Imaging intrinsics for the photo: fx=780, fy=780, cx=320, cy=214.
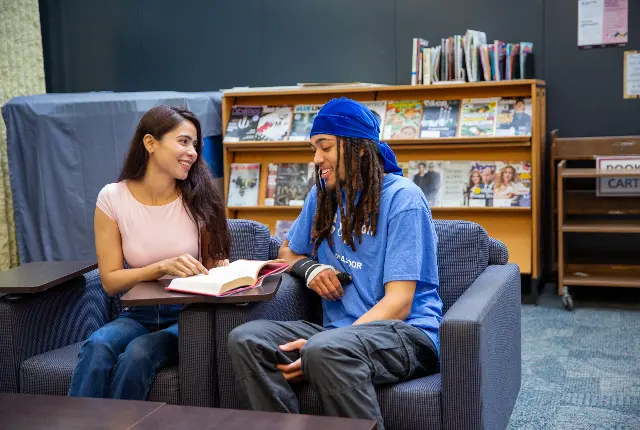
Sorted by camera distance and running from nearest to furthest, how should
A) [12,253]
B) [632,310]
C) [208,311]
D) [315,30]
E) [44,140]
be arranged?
1. [208,311]
2. [632,310]
3. [44,140]
4. [12,253]
5. [315,30]

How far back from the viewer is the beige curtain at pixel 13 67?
17.5 feet

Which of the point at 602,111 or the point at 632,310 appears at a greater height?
the point at 602,111

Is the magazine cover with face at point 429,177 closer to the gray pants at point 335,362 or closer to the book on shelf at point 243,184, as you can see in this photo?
the book on shelf at point 243,184

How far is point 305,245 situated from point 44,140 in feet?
9.76

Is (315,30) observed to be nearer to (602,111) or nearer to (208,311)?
(602,111)

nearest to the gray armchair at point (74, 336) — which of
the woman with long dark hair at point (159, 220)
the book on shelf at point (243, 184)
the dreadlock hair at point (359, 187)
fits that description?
the woman with long dark hair at point (159, 220)

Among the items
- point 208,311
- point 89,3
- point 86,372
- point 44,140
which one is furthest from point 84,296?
point 89,3

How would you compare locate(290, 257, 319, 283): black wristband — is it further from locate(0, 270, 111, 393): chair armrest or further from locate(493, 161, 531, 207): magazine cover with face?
locate(493, 161, 531, 207): magazine cover with face

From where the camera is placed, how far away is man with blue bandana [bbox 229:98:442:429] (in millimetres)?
2111

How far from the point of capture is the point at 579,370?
3547mm

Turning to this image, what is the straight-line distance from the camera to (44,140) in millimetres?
5027

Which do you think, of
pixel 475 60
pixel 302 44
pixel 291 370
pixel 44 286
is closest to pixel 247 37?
pixel 302 44

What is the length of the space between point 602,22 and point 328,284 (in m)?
3.65

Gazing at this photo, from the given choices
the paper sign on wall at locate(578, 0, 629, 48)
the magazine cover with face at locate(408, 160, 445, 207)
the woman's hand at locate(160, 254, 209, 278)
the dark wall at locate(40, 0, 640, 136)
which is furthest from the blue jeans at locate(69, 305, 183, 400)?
the paper sign on wall at locate(578, 0, 629, 48)
